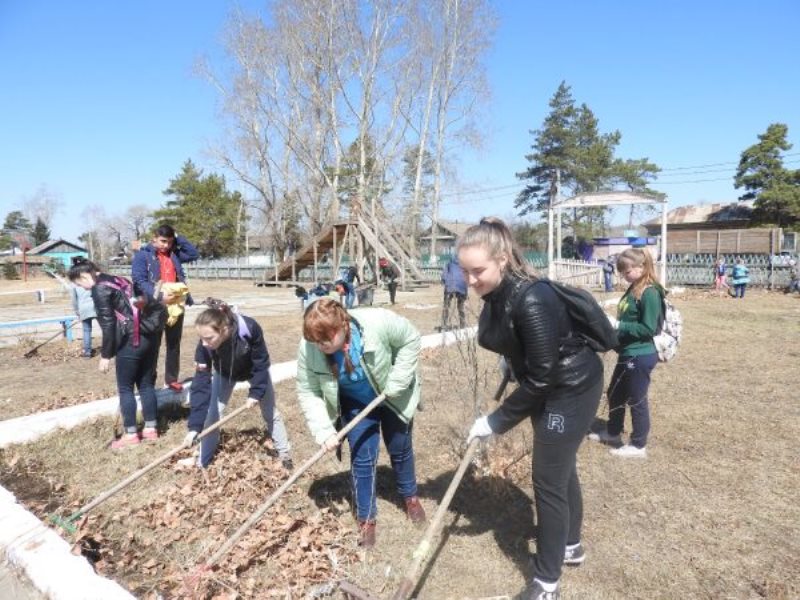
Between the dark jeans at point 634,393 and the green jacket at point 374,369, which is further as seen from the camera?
the dark jeans at point 634,393

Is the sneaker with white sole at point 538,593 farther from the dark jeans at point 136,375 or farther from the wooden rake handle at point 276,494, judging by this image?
the dark jeans at point 136,375

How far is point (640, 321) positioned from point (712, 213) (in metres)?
39.2

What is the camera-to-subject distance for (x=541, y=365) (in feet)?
7.16

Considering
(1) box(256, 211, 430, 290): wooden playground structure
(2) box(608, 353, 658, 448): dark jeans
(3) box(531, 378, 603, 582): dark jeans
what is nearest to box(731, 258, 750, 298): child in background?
(1) box(256, 211, 430, 290): wooden playground structure

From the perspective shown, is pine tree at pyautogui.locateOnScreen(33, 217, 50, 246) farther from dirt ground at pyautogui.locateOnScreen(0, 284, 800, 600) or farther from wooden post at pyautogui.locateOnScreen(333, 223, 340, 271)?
dirt ground at pyautogui.locateOnScreen(0, 284, 800, 600)

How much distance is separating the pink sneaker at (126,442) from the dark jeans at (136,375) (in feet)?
0.22

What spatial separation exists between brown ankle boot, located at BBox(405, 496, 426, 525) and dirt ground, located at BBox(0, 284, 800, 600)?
8 centimetres

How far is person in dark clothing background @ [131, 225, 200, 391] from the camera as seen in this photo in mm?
5457

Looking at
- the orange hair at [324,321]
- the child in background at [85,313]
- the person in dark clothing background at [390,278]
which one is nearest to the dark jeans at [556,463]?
the orange hair at [324,321]

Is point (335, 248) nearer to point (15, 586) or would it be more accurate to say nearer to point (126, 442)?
point (126, 442)

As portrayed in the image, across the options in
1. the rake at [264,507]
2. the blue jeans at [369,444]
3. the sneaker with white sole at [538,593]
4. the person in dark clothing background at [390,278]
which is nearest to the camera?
the sneaker with white sole at [538,593]

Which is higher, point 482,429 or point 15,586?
point 482,429

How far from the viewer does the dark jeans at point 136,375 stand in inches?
175

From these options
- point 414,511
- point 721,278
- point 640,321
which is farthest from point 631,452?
point 721,278
